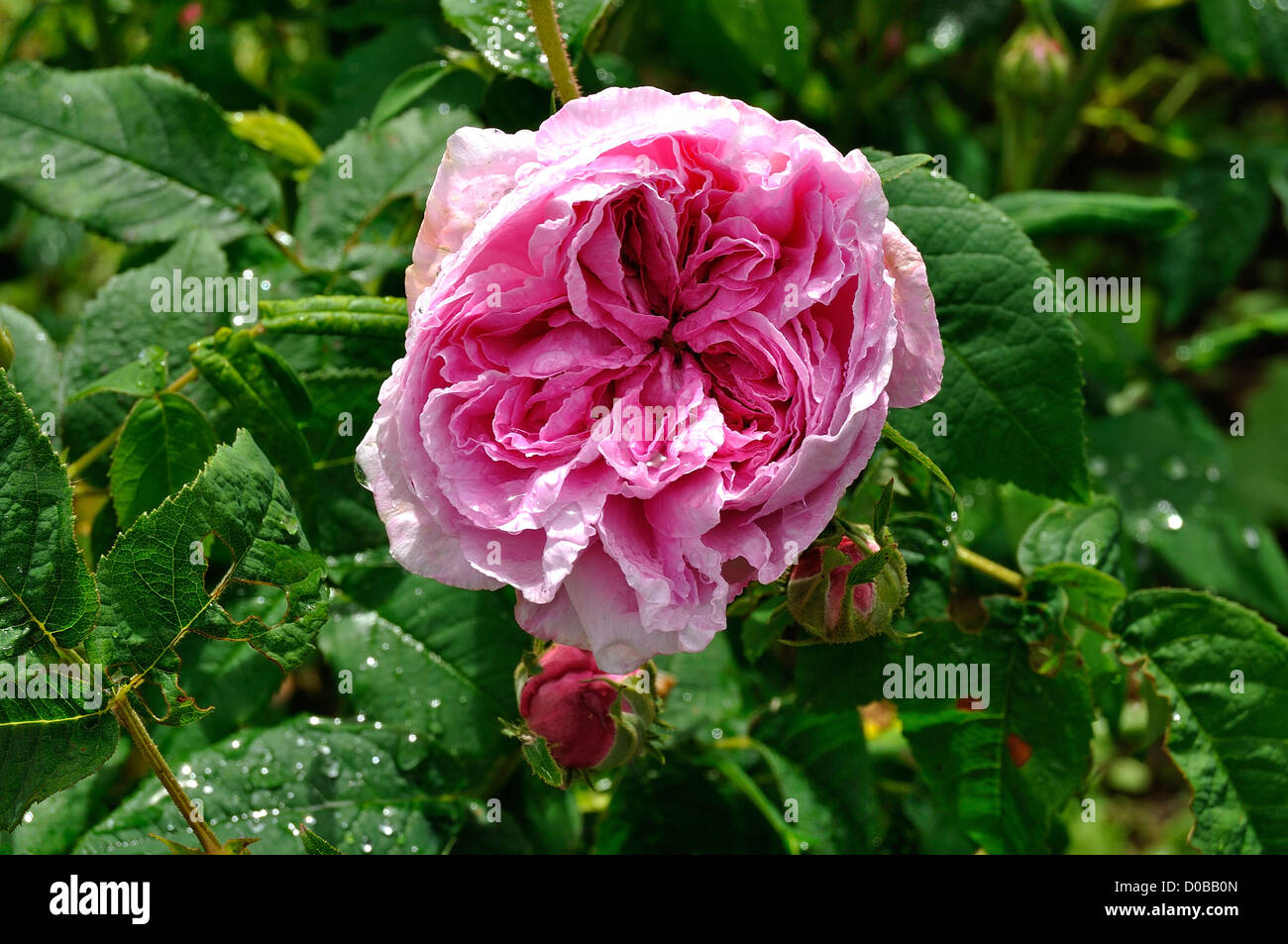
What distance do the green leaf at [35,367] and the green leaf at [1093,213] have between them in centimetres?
133

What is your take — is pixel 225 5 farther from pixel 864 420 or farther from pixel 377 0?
pixel 864 420

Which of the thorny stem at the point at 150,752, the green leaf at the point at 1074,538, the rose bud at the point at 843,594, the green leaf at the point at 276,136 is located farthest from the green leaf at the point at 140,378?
the green leaf at the point at 1074,538

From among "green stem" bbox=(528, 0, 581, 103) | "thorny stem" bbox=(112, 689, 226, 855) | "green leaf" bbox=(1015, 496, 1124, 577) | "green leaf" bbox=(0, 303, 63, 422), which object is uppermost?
"green stem" bbox=(528, 0, 581, 103)

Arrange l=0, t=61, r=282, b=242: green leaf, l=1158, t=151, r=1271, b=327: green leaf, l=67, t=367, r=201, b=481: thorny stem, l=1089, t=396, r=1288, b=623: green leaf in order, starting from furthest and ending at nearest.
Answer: l=1158, t=151, r=1271, b=327: green leaf → l=1089, t=396, r=1288, b=623: green leaf → l=0, t=61, r=282, b=242: green leaf → l=67, t=367, r=201, b=481: thorny stem

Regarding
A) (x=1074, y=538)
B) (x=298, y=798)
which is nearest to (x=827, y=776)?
(x=1074, y=538)

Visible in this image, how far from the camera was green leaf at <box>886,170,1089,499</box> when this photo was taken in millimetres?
1161

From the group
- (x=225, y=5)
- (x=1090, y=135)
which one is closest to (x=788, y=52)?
(x=225, y=5)

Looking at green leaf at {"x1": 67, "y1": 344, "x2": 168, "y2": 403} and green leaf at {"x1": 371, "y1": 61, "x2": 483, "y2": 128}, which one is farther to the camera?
green leaf at {"x1": 371, "y1": 61, "x2": 483, "y2": 128}

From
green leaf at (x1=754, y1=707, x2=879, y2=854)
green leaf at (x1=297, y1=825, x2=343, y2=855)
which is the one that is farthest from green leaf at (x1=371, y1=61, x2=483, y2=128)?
green leaf at (x1=754, y1=707, x2=879, y2=854)

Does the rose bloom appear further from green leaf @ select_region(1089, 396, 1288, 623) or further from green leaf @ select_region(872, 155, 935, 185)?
green leaf @ select_region(1089, 396, 1288, 623)

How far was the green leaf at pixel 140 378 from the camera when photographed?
1213 mm

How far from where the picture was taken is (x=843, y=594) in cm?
98

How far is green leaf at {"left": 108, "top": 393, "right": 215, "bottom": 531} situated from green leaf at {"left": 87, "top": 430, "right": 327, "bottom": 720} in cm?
19
